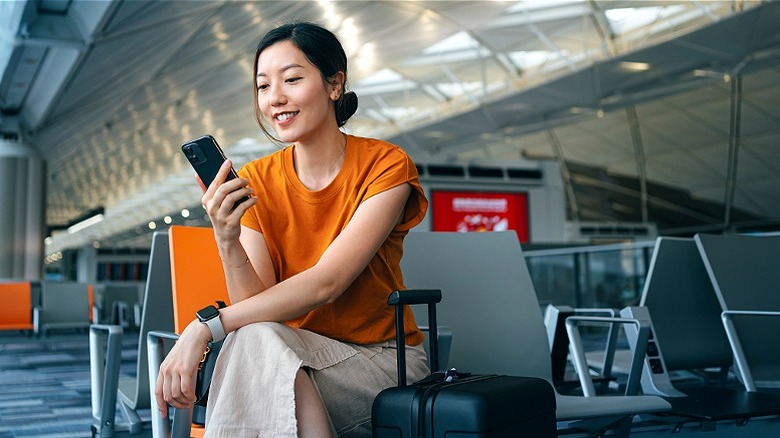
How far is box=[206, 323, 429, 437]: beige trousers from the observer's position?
166 cm

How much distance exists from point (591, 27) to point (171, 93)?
12.3m

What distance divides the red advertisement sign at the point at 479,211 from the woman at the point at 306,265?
1065cm

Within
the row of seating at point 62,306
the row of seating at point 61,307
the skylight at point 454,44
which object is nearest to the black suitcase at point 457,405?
the row of seating at point 62,306

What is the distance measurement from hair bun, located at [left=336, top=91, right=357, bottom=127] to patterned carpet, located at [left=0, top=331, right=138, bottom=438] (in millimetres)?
3106

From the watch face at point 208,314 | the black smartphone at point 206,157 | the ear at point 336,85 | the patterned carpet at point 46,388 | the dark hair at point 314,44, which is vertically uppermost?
the dark hair at point 314,44

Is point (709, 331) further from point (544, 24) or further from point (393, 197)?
point (544, 24)

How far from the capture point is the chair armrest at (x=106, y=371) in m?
3.28

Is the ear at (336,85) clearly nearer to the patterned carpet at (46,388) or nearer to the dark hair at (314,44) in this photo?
the dark hair at (314,44)

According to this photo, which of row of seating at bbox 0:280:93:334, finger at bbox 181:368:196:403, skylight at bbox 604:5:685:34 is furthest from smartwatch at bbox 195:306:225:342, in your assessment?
skylight at bbox 604:5:685:34

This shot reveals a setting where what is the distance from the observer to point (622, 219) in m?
43.3

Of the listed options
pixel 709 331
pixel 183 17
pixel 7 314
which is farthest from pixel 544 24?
pixel 709 331

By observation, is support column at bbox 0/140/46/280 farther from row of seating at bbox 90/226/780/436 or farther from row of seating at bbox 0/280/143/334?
row of seating at bbox 90/226/780/436

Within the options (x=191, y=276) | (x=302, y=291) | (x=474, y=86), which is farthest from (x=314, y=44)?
(x=474, y=86)

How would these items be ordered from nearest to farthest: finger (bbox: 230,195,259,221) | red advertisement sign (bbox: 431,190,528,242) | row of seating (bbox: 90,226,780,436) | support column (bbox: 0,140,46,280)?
1. finger (bbox: 230,195,259,221)
2. row of seating (bbox: 90,226,780,436)
3. red advertisement sign (bbox: 431,190,528,242)
4. support column (bbox: 0,140,46,280)
